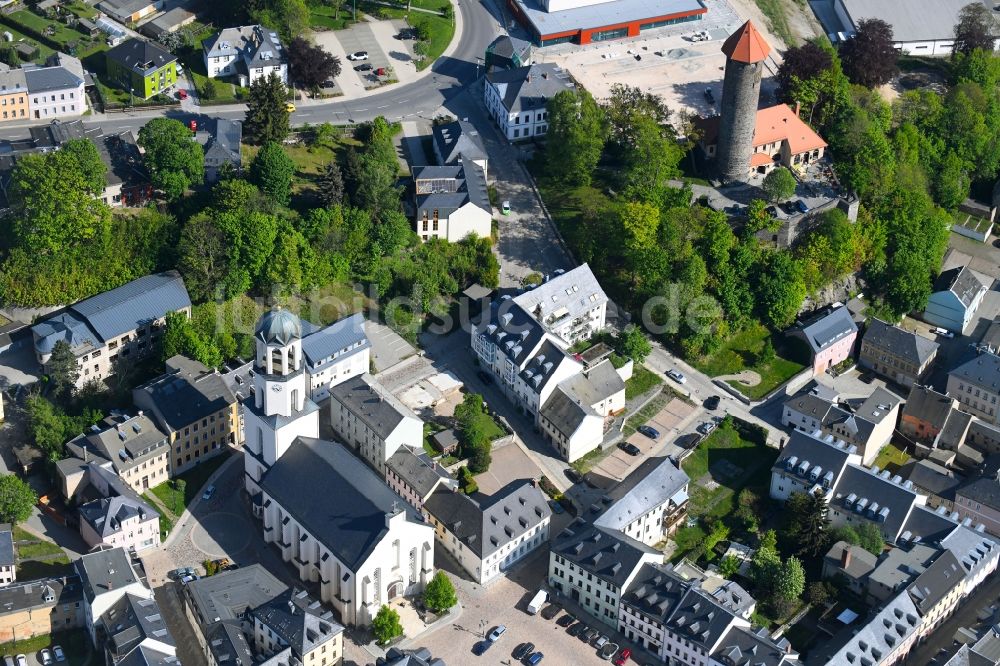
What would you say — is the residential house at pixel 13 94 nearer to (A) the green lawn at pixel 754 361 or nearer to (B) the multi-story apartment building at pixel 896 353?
(A) the green lawn at pixel 754 361

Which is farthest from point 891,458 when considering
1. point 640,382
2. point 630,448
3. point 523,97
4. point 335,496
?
point 335,496

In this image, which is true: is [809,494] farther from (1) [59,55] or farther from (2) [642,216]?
(1) [59,55]

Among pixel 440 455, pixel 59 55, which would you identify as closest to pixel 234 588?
pixel 440 455

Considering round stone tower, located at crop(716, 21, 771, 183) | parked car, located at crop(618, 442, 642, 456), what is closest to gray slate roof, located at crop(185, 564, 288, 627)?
parked car, located at crop(618, 442, 642, 456)

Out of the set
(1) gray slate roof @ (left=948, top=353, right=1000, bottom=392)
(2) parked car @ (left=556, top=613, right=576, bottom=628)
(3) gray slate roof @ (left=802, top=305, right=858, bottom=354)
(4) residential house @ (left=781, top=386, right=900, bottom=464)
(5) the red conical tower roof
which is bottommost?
(2) parked car @ (left=556, top=613, right=576, bottom=628)

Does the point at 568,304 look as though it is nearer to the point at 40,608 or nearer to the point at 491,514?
the point at 491,514

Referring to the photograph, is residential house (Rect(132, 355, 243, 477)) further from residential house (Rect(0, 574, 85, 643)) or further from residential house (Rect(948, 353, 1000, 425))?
residential house (Rect(948, 353, 1000, 425))
